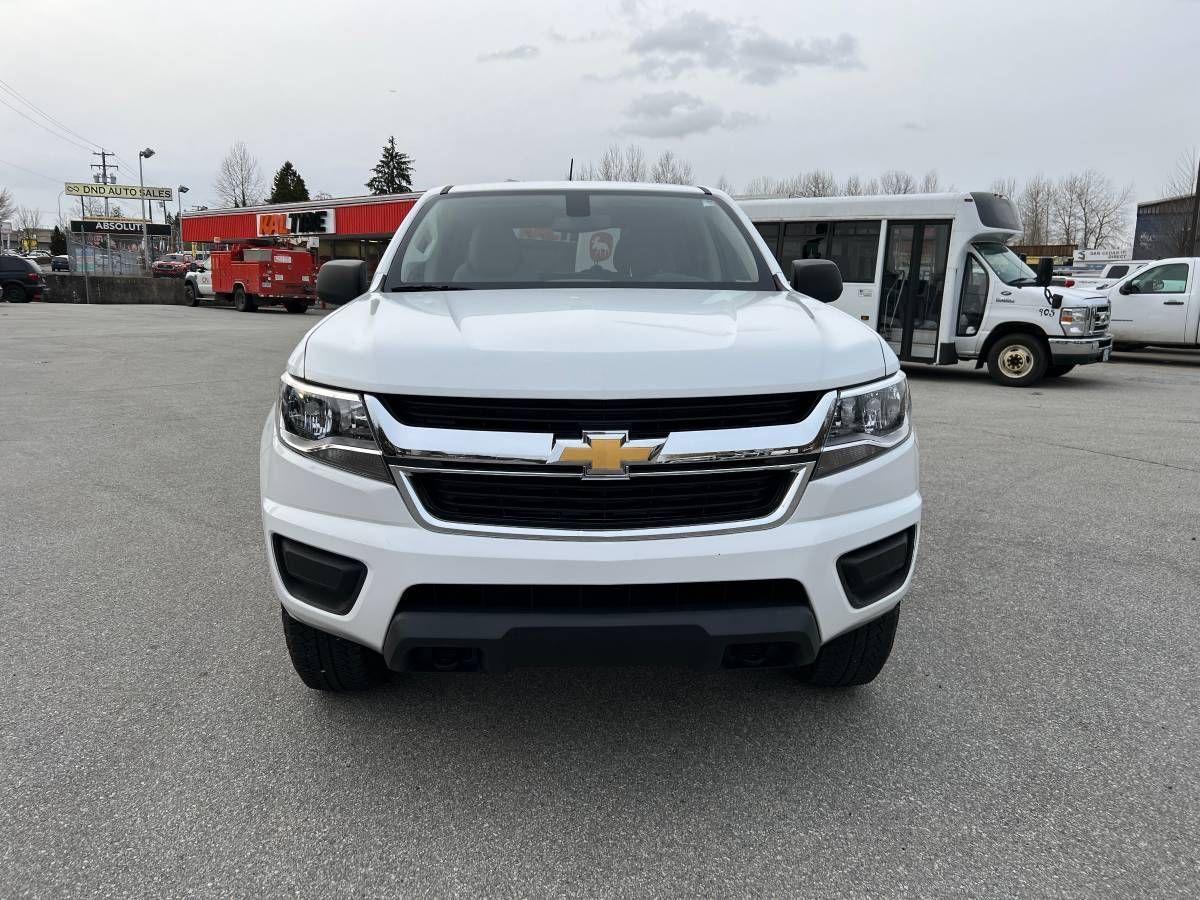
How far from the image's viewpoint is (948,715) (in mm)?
2910

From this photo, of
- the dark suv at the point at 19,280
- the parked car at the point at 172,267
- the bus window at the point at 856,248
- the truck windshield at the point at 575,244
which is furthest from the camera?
the parked car at the point at 172,267

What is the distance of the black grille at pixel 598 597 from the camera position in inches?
87.6

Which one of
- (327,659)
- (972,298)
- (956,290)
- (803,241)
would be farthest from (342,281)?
(803,241)

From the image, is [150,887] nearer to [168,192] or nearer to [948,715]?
[948,715]

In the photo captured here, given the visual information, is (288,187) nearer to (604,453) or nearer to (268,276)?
(268,276)

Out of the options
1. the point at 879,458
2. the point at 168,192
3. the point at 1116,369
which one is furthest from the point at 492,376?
the point at 168,192

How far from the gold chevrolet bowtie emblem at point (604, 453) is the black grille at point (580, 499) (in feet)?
→ 0.12

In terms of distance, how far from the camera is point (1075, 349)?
12.2 m

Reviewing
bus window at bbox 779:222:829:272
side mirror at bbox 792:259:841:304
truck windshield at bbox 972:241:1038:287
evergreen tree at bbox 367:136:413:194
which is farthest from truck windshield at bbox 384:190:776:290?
evergreen tree at bbox 367:136:413:194

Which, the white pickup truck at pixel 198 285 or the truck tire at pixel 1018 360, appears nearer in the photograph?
the truck tire at pixel 1018 360

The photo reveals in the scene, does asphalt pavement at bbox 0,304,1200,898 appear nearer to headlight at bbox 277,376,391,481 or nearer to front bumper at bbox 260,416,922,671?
front bumper at bbox 260,416,922,671

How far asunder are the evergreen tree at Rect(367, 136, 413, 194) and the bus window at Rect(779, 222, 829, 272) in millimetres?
69712

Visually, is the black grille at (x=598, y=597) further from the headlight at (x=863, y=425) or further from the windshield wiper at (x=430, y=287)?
the windshield wiper at (x=430, y=287)

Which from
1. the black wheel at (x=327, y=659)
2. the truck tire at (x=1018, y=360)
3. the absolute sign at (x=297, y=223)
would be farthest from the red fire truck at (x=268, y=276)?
the black wheel at (x=327, y=659)
